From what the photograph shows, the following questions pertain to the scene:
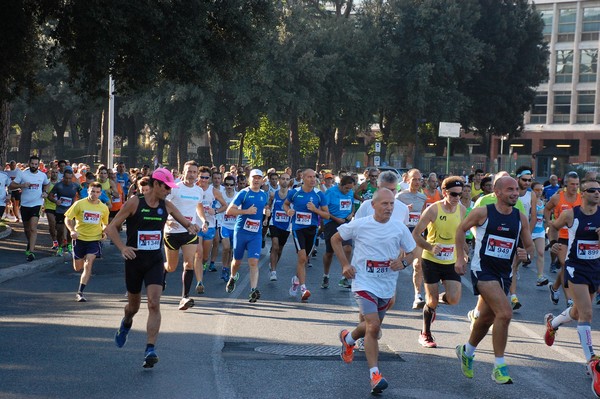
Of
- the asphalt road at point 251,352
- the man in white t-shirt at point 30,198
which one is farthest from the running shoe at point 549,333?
the man in white t-shirt at point 30,198

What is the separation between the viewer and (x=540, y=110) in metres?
80.5

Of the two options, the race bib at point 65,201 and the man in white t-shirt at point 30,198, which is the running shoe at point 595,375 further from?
the race bib at point 65,201

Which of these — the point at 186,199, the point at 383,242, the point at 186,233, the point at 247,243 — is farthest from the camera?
the point at 247,243

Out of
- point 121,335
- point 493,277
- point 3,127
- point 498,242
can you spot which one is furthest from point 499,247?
point 3,127

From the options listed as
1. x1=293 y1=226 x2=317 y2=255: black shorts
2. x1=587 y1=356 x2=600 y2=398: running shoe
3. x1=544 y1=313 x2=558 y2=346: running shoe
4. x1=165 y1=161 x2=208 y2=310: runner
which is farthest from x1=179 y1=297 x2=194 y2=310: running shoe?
x1=587 y1=356 x2=600 y2=398: running shoe

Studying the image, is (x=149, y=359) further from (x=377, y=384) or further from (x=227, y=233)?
(x=227, y=233)

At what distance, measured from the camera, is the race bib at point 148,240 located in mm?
8445

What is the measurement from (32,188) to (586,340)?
12.5 metres

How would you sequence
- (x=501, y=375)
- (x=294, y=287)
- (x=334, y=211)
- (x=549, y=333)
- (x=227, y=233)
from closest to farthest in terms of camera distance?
(x=501, y=375) → (x=549, y=333) → (x=294, y=287) → (x=334, y=211) → (x=227, y=233)

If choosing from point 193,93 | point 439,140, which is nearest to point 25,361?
point 193,93

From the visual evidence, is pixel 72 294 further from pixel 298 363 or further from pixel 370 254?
pixel 370 254

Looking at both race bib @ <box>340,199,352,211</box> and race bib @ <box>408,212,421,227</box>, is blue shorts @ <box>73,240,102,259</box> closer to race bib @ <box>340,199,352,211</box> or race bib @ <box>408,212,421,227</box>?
race bib @ <box>340,199,352,211</box>

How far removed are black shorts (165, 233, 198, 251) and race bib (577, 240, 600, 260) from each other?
5.26 meters

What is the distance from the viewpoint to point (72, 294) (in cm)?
1317
